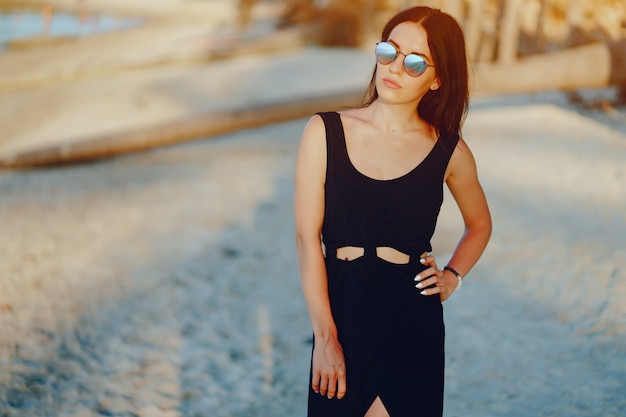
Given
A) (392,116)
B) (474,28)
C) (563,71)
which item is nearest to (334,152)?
(392,116)

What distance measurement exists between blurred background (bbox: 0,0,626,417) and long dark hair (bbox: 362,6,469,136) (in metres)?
0.38

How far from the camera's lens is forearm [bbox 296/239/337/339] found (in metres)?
1.65

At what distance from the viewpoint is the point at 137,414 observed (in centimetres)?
257

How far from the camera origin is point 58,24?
21.6 meters

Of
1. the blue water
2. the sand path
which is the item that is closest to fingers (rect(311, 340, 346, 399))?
the sand path

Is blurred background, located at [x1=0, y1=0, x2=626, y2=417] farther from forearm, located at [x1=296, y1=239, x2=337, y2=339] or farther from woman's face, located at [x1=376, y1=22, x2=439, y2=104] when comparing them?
forearm, located at [x1=296, y1=239, x2=337, y2=339]

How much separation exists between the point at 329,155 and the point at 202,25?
680 inches

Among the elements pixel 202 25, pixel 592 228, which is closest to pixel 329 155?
pixel 592 228

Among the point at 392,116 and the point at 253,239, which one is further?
the point at 253,239

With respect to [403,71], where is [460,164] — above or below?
below

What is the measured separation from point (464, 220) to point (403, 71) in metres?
0.47

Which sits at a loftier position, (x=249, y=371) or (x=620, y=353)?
(x=620, y=353)

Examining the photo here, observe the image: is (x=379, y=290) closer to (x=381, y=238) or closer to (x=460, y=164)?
(x=381, y=238)

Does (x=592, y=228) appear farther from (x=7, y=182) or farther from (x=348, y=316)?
(x=7, y=182)
